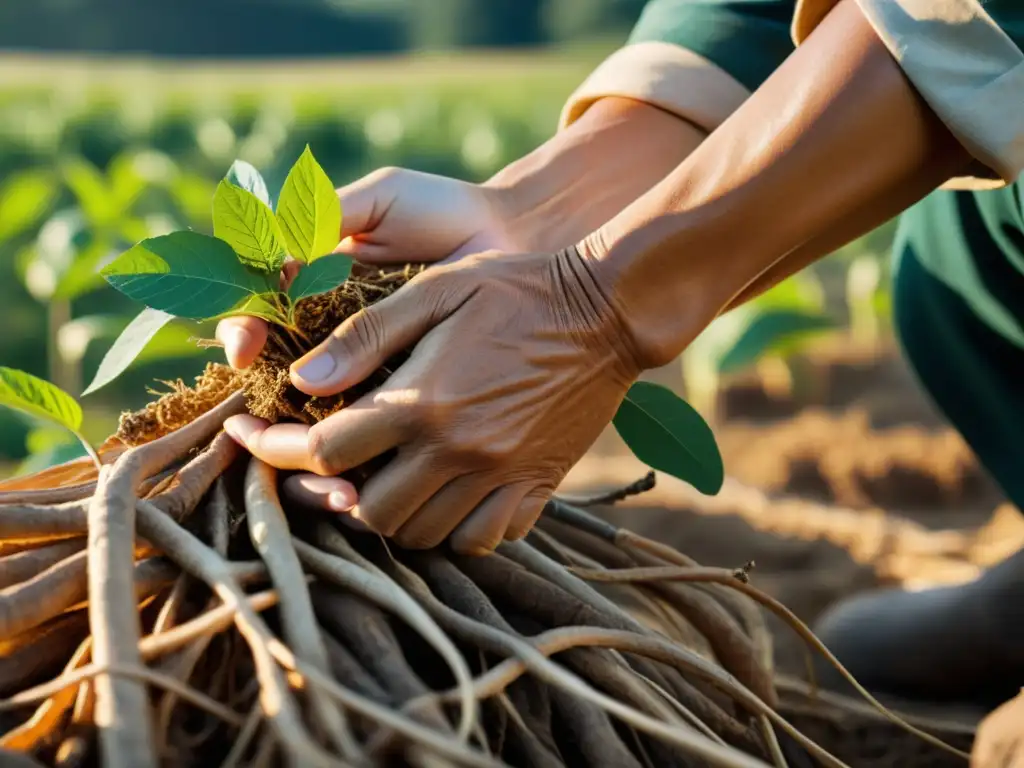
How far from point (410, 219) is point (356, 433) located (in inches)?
17.2

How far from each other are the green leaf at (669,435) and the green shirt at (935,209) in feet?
2.04

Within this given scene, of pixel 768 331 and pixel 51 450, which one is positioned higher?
pixel 51 450

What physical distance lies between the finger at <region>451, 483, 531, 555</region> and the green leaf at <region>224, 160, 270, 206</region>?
0.38 metres

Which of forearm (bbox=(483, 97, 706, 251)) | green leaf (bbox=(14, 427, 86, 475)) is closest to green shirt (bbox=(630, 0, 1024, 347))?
forearm (bbox=(483, 97, 706, 251))

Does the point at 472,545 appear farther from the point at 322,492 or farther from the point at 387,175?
the point at 387,175

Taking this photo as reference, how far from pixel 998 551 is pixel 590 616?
6.40ft

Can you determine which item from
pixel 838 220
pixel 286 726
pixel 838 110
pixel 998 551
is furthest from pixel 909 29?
pixel 998 551

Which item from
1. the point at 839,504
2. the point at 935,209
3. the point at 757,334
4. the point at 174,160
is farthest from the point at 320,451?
the point at 174,160

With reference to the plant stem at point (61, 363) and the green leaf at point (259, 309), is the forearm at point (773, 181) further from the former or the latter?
the plant stem at point (61, 363)

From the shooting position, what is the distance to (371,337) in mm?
1041

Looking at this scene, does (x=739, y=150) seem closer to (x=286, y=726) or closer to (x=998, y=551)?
(x=286, y=726)

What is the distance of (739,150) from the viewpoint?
109 centimetres

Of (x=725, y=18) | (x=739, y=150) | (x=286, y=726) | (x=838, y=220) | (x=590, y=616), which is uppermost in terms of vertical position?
(x=725, y=18)

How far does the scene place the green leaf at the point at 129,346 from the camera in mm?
1057
